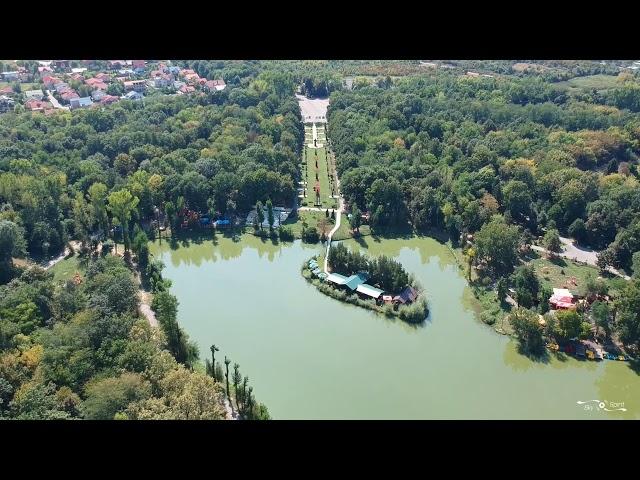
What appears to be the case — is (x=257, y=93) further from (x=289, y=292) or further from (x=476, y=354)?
(x=476, y=354)

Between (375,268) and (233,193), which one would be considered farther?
(233,193)

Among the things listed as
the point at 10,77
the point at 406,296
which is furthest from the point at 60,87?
the point at 406,296

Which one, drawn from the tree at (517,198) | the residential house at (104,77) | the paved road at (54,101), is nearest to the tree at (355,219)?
the tree at (517,198)

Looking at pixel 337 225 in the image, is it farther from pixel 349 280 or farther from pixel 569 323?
pixel 569 323

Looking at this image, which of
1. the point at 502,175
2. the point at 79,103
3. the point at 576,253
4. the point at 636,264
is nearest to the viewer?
the point at 636,264

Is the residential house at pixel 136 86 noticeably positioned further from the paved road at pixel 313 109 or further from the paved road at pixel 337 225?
the paved road at pixel 337 225

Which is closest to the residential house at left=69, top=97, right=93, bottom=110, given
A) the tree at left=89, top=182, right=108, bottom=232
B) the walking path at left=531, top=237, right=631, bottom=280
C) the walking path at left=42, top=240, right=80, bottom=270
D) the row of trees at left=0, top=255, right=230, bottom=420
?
the tree at left=89, top=182, right=108, bottom=232

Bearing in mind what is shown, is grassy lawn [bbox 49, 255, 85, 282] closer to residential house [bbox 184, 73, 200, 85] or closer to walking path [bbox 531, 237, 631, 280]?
walking path [bbox 531, 237, 631, 280]
